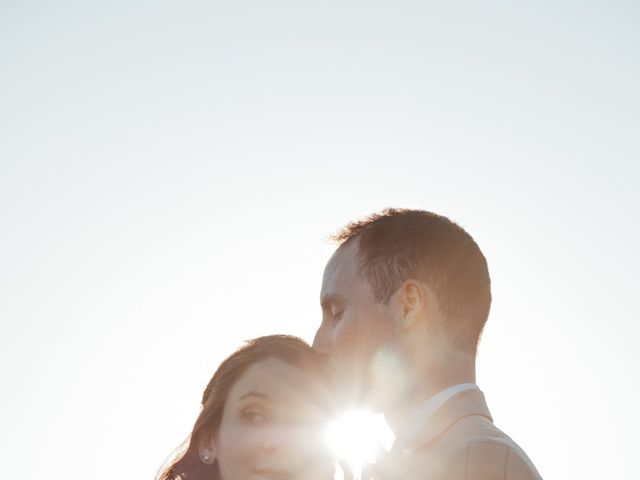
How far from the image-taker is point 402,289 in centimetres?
621

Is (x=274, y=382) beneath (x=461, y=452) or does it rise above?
above

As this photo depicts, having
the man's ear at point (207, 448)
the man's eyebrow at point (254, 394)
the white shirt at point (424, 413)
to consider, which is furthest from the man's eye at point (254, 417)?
the white shirt at point (424, 413)

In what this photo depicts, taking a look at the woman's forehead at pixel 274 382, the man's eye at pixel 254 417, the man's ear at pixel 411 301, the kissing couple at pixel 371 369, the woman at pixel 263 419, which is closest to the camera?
the kissing couple at pixel 371 369

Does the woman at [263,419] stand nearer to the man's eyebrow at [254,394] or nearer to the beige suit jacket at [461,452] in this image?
the man's eyebrow at [254,394]

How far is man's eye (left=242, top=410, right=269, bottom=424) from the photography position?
665cm

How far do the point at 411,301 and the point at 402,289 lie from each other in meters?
0.12

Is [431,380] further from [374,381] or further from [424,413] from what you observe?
[374,381]

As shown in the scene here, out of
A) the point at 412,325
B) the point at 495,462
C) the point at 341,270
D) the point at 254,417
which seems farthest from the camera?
the point at 254,417

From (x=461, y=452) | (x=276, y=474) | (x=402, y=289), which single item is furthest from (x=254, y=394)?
(x=461, y=452)

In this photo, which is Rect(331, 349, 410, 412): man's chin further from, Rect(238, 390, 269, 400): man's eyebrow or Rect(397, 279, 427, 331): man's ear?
Rect(238, 390, 269, 400): man's eyebrow

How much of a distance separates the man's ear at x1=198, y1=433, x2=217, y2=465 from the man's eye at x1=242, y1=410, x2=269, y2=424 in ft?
1.59

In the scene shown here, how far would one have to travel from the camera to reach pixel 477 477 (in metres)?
4.56

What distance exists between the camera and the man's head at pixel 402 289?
20.0ft

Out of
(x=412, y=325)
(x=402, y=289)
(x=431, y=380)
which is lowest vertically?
(x=431, y=380)
